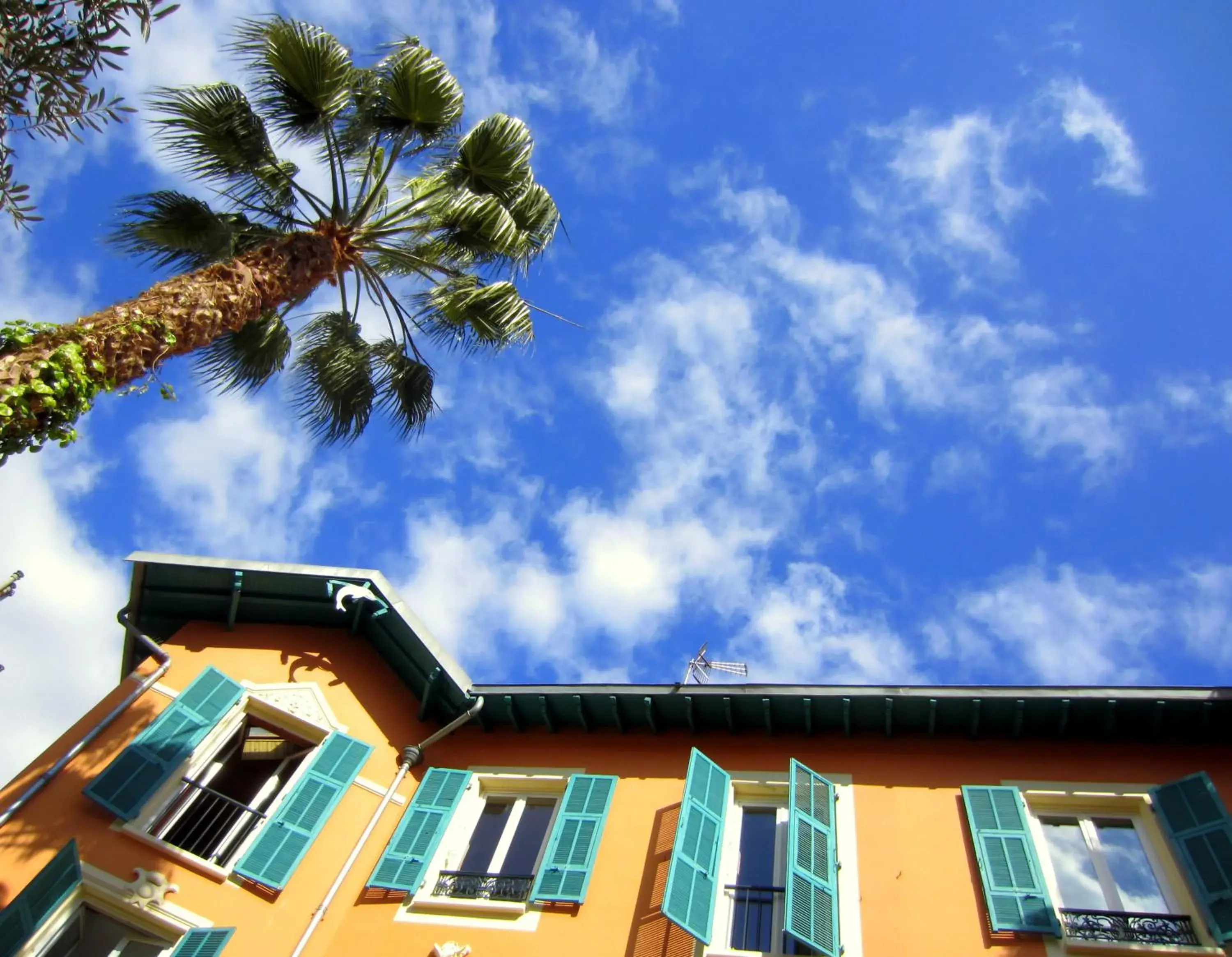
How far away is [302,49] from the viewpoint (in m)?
9.27

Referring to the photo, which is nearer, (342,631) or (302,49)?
(302,49)

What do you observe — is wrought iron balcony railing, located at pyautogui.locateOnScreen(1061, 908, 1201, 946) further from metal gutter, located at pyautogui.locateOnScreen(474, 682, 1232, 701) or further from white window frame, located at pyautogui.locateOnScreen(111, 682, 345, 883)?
white window frame, located at pyautogui.locateOnScreen(111, 682, 345, 883)

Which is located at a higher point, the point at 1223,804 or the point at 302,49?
A: the point at 302,49

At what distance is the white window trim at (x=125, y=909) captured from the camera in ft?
27.5

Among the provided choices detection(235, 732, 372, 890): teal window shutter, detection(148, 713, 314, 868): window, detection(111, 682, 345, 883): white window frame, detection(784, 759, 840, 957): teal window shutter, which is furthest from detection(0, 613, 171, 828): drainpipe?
detection(784, 759, 840, 957): teal window shutter

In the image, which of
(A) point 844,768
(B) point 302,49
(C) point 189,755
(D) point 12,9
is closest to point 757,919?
(A) point 844,768

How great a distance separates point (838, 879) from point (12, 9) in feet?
30.4

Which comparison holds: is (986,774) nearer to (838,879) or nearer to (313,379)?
(838,879)

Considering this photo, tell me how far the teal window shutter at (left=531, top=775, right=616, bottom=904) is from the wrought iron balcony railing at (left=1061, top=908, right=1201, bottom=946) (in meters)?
4.45

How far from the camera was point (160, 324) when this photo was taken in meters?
7.17

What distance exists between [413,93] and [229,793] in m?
8.42

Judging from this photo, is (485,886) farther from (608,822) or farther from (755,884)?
(755,884)

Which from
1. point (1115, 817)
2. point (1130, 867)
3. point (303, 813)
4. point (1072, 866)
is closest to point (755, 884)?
point (1072, 866)

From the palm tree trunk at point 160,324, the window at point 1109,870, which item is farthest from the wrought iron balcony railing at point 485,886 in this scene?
the palm tree trunk at point 160,324
